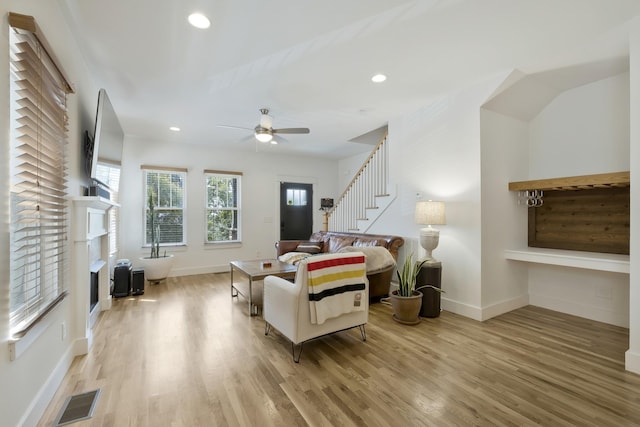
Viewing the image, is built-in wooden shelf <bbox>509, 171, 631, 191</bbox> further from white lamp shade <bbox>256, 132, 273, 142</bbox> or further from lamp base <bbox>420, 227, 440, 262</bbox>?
white lamp shade <bbox>256, 132, 273, 142</bbox>

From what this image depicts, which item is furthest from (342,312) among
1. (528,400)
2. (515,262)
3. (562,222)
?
(562,222)

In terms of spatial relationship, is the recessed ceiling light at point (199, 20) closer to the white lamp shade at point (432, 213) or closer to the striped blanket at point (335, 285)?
the striped blanket at point (335, 285)

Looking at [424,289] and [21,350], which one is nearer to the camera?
[21,350]

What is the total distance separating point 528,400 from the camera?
195cm

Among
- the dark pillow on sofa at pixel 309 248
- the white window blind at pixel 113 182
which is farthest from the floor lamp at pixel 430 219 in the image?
the white window blind at pixel 113 182

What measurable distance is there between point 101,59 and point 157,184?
3221mm

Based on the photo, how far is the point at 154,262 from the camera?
5.00 m

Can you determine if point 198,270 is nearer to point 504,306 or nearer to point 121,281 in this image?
point 121,281

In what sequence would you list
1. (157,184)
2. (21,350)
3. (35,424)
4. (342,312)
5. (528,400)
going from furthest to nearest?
1. (157,184)
2. (342,312)
3. (528,400)
4. (35,424)
5. (21,350)

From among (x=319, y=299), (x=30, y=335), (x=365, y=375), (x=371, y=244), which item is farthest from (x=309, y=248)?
(x=30, y=335)

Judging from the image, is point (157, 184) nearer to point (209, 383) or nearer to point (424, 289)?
point (209, 383)

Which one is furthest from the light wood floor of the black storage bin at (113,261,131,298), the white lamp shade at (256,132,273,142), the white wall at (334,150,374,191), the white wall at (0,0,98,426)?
the white wall at (334,150,374,191)

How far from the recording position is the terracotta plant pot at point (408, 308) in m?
3.24

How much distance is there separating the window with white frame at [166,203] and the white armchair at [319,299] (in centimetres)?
381
